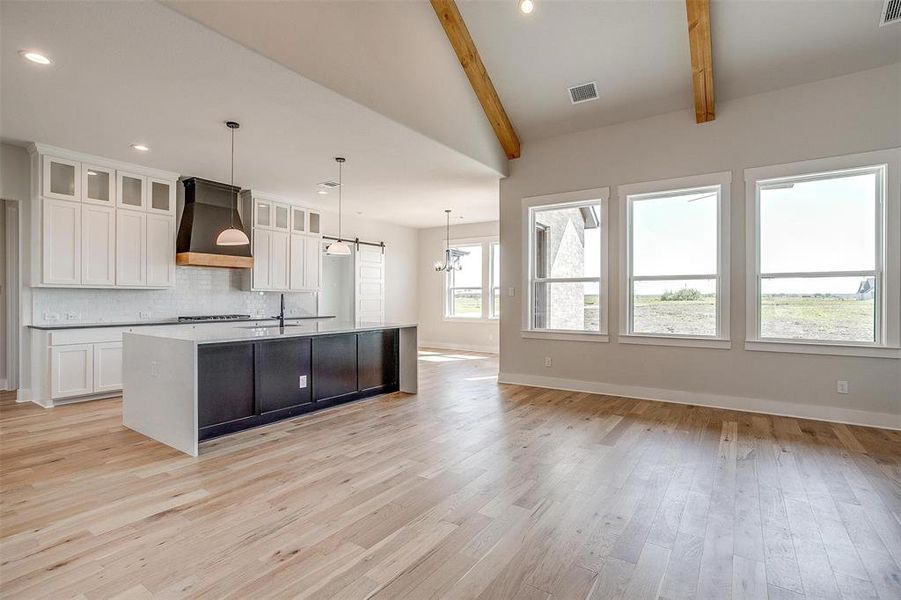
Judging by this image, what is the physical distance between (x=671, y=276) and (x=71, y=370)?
681 centimetres

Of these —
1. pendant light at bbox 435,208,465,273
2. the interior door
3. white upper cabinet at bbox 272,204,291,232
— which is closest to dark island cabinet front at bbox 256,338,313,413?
white upper cabinet at bbox 272,204,291,232

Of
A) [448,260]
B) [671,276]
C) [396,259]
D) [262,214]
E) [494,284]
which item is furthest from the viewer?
[396,259]

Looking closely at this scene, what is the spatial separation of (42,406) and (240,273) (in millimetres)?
3006

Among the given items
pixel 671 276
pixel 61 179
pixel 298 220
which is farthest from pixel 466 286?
pixel 61 179

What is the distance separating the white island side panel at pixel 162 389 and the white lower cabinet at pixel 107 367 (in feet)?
5.00

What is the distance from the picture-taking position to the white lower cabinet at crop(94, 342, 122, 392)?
515 centimetres

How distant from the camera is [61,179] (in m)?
4.98

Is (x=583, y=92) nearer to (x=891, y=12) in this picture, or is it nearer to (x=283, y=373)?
(x=891, y=12)

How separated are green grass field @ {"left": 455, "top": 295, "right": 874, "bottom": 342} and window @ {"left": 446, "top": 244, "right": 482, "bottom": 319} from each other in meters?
4.82

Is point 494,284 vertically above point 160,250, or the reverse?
point 160,250

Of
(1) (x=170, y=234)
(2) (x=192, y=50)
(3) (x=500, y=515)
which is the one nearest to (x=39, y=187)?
(1) (x=170, y=234)

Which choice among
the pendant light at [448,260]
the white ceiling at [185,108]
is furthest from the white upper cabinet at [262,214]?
the pendant light at [448,260]

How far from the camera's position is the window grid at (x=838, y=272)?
4156 millimetres

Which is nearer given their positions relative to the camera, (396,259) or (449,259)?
(449,259)
